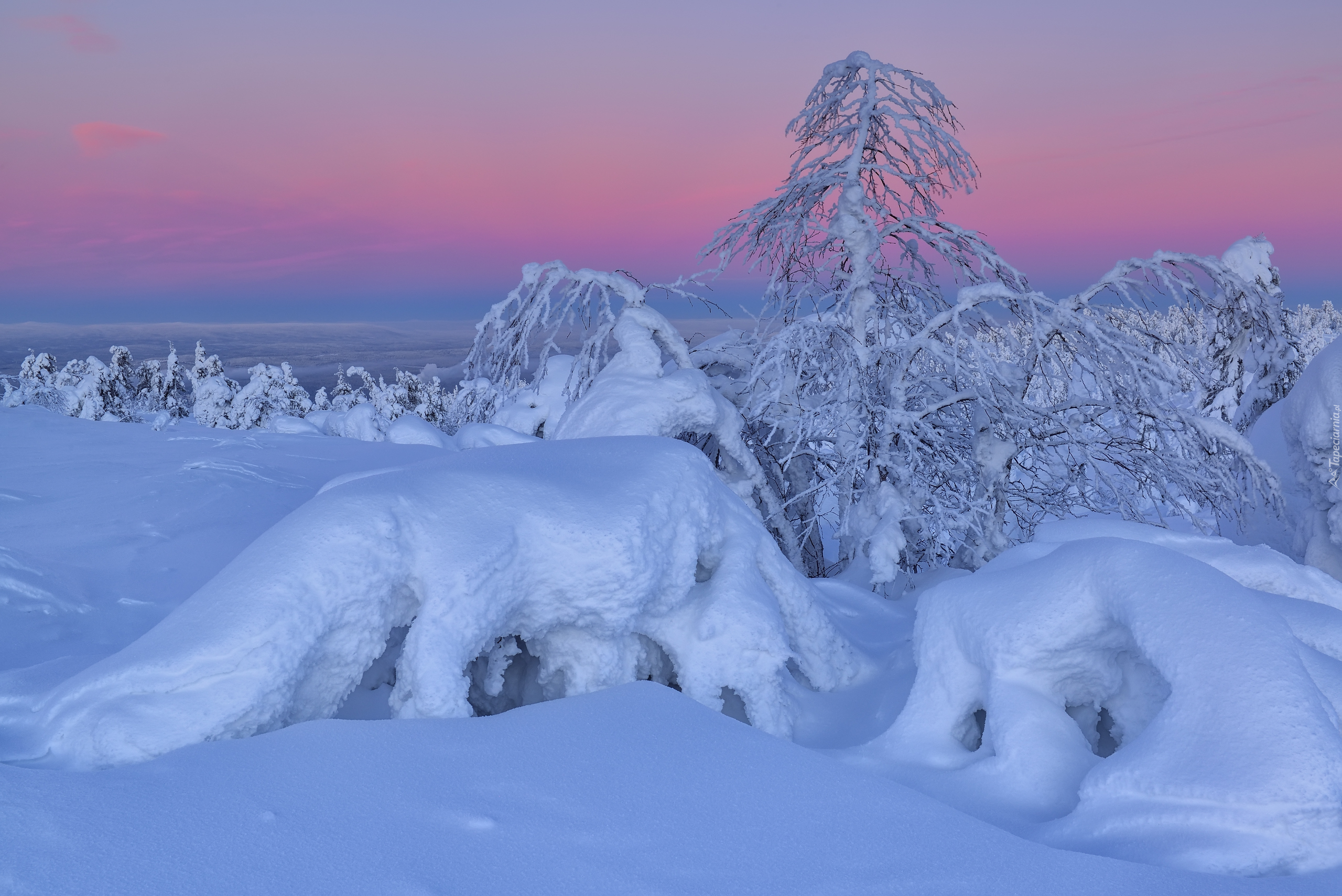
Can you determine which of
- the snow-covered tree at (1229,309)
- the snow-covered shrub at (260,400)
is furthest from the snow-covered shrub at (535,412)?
the snow-covered shrub at (260,400)

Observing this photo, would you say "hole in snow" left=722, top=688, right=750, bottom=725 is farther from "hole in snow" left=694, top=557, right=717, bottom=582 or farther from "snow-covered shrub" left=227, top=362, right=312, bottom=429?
"snow-covered shrub" left=227, top=362, right=312, bottom=429

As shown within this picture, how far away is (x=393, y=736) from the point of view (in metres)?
2.98

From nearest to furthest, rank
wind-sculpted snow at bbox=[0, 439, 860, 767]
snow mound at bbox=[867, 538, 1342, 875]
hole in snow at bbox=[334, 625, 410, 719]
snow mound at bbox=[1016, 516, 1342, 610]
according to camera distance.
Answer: snow mound at bbox=[867, 538, 1342, 875], wind-sculpted snow at bbox=[0, 439, 860, 767], hole in snow at bbox=[334, 625, 410, 719], snow mound at bbox=[1016, 516, 1342, 610]

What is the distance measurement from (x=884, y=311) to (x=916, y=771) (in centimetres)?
510

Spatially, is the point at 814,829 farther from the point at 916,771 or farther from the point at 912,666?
the point at 912,666

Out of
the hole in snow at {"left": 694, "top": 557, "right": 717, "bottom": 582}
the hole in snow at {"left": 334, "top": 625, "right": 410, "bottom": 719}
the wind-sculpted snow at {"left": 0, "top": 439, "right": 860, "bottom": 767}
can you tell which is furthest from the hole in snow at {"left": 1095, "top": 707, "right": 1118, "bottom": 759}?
the hole in snow at {"left": 334, "top": 625, "right": 410, "bottom": 719}

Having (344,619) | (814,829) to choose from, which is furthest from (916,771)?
(344,619)

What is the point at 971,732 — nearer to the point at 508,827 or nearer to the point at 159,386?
the point at 508,827

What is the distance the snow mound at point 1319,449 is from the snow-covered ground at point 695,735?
310 centimetres

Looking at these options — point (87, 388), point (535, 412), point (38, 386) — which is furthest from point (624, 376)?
point (38, 386)

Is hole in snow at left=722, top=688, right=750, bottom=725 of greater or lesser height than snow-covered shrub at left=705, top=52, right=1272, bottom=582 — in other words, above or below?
below

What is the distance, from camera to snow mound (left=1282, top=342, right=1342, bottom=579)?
21.5 ft

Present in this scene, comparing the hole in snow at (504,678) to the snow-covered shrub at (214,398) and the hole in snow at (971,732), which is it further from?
the snow-covered shrub at (214,398)

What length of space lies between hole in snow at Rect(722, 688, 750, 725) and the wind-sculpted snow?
240mm
